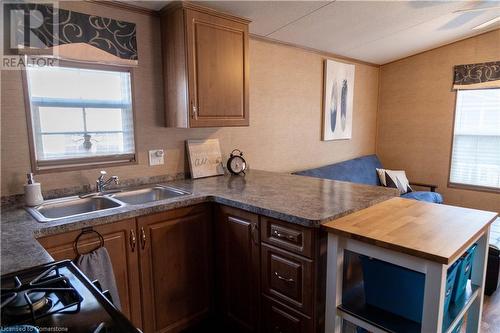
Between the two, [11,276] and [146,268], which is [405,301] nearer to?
[146,268]

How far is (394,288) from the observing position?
146cm

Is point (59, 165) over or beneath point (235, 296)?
over

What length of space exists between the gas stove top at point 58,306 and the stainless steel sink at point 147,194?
46.9 inches

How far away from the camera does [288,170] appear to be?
3467 mm

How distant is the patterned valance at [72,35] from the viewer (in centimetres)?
178

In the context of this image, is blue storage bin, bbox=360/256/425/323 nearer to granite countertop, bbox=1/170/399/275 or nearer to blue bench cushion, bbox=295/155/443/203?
granite countertop, bbox=1/170/399/275

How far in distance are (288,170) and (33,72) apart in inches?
95.0

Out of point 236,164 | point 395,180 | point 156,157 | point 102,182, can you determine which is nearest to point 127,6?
point 156,157

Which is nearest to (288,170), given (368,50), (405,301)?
(368,50)

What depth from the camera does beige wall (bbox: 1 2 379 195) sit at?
5.99 feet

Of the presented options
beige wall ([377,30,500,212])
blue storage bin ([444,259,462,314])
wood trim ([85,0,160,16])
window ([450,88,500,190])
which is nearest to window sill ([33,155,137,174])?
wood trim ([85,0,160,16])

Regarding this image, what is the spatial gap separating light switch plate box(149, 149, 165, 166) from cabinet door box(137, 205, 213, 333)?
25.3 inches

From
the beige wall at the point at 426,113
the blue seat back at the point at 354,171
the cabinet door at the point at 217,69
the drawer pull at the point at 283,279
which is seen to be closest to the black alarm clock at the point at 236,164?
the cabinet door at the point at 217,69

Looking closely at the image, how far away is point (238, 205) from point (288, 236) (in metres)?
0.37
